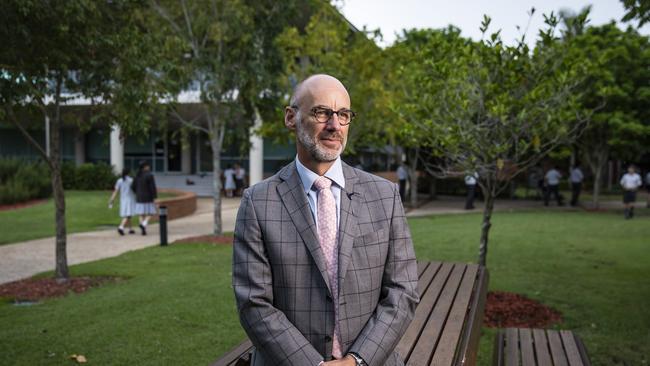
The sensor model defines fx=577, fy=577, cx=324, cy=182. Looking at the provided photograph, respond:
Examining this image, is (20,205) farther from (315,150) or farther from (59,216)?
(315,150)

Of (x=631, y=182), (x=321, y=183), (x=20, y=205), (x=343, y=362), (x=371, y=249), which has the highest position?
(x=321, y=183)

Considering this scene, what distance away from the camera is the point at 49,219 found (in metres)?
18.0

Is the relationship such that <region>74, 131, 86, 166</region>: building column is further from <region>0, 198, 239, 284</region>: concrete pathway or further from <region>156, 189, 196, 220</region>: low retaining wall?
<region>0, 198, 239, 284</region>: concrete pathway

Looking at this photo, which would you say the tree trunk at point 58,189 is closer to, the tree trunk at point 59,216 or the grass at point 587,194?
the tree trunk at point 59,216

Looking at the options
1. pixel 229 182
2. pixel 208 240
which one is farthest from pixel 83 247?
pixel 229 182

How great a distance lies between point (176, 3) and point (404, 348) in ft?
40.1

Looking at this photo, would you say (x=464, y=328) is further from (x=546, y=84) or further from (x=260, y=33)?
(x=260, y=33)

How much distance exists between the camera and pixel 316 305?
7.47 feet

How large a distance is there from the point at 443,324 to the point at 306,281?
6.76 ft

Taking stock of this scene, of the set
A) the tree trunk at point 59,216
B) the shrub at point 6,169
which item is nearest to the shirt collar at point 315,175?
the tree trunk at point 59,216

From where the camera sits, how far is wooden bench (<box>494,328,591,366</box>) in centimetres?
440

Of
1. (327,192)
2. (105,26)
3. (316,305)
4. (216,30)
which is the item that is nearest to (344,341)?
(316,305)

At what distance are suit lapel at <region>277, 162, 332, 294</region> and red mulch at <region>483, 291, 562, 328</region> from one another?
492 centimetres

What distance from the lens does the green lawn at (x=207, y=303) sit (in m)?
5.49
